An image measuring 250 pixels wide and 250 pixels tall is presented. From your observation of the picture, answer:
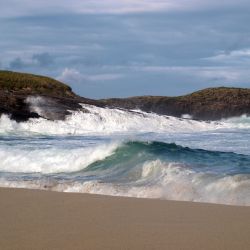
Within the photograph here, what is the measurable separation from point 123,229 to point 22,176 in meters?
7.01

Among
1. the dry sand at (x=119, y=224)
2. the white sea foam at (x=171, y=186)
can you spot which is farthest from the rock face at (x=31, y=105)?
the dry sand at (x=119, y=224)

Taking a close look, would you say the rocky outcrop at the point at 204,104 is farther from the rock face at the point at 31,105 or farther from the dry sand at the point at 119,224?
the dry sand at the point at 119,224

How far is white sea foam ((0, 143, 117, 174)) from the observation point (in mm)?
14561

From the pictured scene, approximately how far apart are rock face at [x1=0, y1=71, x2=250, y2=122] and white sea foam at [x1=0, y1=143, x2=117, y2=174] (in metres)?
15.3

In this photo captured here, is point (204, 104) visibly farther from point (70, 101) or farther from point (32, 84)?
point (70, 101)

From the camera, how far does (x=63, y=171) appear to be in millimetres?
14227

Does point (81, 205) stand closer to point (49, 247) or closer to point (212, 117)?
point (49, 247)

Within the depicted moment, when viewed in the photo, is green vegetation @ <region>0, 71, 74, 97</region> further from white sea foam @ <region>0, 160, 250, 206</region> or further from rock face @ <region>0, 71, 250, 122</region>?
white sea foam @ <region>0, 160, 250, 206</region>

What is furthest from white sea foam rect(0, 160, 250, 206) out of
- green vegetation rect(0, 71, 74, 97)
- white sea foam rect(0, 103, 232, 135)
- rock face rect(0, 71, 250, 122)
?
green vegetation rect(0, 71, 74, 97)

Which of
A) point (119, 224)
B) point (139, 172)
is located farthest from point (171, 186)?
point (119, 224)

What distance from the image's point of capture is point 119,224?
22.2 ft

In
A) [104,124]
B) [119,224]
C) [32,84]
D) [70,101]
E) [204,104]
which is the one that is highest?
[32,84]

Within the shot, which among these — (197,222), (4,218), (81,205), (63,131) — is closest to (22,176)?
(81,205)

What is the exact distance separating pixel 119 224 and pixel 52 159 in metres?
8.60
